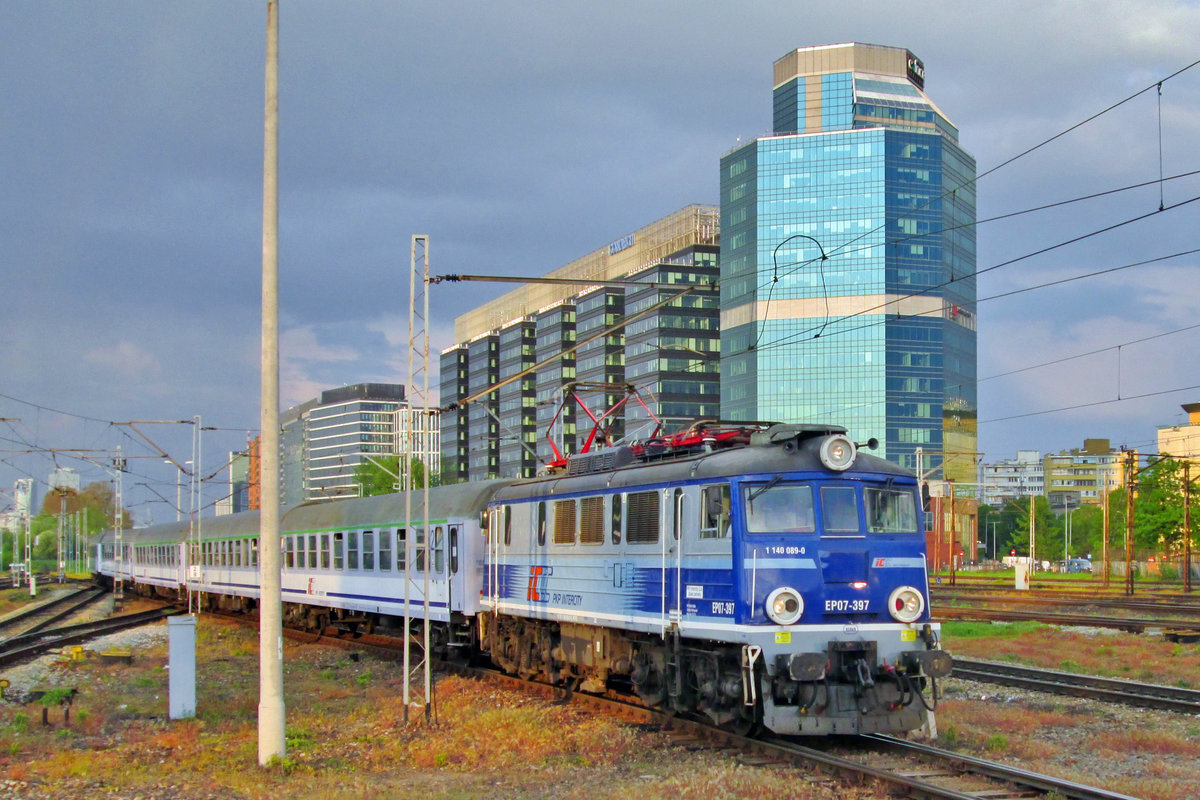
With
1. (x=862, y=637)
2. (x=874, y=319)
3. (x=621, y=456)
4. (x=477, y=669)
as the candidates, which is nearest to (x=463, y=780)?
(x=862, y=637)

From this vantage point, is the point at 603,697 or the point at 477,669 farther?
the point at 477,669

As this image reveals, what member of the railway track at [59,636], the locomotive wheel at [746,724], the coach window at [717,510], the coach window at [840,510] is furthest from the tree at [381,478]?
the coach window at [840,510]

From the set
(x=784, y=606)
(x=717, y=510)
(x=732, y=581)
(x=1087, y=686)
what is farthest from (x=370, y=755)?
(x=1087, y=686)

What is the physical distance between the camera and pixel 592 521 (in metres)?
18.3

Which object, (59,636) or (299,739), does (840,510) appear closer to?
(299,739)

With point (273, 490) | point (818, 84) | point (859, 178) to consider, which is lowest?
point (273, 490)

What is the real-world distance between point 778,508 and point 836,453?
3.39ft

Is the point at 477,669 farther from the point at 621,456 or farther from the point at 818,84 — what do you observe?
the point at 818,84

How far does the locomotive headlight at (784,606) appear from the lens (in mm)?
14023

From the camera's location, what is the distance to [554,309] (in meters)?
171

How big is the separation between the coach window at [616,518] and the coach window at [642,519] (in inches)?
10.8

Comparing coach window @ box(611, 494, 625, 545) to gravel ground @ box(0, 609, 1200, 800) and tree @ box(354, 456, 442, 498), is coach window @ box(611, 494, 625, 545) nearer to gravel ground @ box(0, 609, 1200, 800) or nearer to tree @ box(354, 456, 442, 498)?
Result: gravel ground @ box(0, 609, 1200, 800)

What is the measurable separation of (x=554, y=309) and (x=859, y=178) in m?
56.8

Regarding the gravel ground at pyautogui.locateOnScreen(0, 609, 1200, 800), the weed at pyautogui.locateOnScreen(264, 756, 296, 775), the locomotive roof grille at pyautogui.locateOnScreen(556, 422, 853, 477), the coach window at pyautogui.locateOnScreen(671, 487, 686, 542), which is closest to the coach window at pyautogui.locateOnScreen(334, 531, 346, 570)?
the gravel ground at pyautogui.locateOnScreen(0, 609, 1200, 800)
